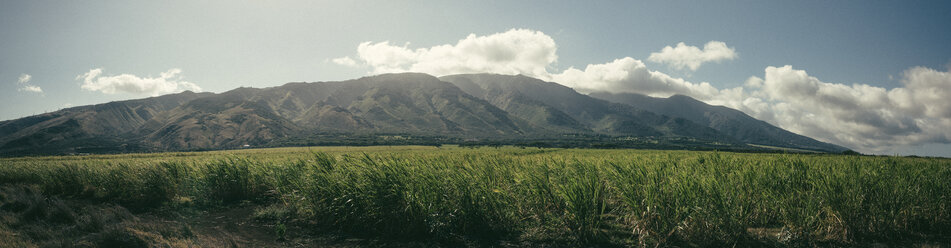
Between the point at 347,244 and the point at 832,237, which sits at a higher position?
the point at 832,237

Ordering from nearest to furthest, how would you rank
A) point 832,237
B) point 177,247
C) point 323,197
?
point 177,247 < point 832,237 < point 323,197

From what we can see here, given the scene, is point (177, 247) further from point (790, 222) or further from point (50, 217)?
point (790, 222)

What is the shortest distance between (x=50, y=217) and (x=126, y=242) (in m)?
5.83

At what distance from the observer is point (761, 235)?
835cm

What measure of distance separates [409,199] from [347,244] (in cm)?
197

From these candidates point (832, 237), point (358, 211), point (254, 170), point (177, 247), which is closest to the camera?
point (177, 247)

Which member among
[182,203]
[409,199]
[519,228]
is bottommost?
[182,203]

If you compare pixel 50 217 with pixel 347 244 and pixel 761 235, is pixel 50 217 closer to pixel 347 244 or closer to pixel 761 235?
pixel 347 244

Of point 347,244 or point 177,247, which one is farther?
point 347,244

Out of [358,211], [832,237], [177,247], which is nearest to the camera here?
[177,247]

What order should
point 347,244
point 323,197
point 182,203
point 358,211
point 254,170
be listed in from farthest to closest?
1. point 254,170
2. point 182,203
3. point 323,197
4. point 358,211
5. point 347,244

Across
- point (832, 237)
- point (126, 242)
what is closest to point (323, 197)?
point (126, 242)

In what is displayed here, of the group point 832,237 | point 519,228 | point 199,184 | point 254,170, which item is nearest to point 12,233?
point 199,184

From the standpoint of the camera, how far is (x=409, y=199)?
914 cm
